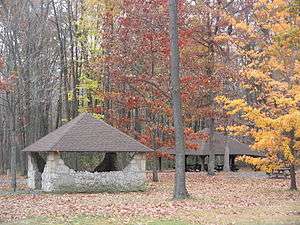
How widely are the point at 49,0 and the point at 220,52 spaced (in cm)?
1309

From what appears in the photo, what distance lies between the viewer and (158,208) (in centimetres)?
1574

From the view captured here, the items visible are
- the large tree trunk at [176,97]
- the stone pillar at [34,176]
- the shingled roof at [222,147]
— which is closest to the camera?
the large tree trunk at [176,97]

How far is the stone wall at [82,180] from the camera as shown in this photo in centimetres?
2270

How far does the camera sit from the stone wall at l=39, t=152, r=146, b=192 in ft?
74.5

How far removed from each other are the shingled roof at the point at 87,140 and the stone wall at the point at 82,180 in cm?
72

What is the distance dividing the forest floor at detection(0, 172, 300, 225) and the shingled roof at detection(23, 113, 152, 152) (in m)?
2.57

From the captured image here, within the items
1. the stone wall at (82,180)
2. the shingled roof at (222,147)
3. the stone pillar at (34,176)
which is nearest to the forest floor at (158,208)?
the stone wall at (82,180)

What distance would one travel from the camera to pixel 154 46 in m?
28.1

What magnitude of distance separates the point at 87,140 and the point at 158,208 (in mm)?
8673

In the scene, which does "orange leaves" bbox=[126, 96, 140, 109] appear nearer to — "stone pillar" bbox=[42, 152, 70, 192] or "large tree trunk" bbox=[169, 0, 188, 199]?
"stone pillar" bbox=[42, 152, 70, 192]

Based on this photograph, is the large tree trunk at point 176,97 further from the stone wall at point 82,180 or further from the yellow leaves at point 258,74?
the stone wall at point 82,180

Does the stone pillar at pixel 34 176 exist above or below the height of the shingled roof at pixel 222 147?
below

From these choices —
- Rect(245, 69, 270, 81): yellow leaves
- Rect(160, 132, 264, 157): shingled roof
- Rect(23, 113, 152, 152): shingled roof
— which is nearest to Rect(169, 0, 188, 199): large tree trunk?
Rect(245, 69, 270, 81): yellow leaves

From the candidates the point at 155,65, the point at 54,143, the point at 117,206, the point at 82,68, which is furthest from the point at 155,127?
the point at 82,68
